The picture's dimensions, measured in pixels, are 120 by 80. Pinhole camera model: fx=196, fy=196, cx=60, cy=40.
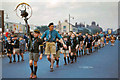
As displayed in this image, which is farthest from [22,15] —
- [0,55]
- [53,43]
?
[0,55]

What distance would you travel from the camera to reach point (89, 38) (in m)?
14.5

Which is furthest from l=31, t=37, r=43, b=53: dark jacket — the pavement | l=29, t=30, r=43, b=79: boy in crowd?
the pavement

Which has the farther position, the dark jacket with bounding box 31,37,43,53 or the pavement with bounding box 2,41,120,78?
the pavement with bounding box 2,41,120,78

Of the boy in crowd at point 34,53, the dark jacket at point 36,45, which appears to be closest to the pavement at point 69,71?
the boy in crowd at point 34,53

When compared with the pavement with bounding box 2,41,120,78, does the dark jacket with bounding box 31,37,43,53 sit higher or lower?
higher

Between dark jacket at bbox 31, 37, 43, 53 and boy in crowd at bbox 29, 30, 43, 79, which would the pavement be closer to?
boy in crowd at bbox 29, 30, 43, 79

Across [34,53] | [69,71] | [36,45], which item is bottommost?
[69,71]

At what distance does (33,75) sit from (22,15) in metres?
2.03

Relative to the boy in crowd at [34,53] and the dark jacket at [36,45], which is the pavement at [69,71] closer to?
the boy in crowd at [34,53]

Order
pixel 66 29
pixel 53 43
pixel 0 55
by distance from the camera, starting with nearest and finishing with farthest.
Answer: pixel 53 43, pixel 0 55, pixel 66 29

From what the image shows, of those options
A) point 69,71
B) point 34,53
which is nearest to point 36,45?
point 34,53

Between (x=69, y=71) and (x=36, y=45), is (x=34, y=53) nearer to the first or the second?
(x=36, y=45)

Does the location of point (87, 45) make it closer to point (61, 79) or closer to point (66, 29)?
point (61, 79)

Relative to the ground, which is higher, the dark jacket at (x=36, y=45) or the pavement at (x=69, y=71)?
the dark jacket at (x=36, y=45)
